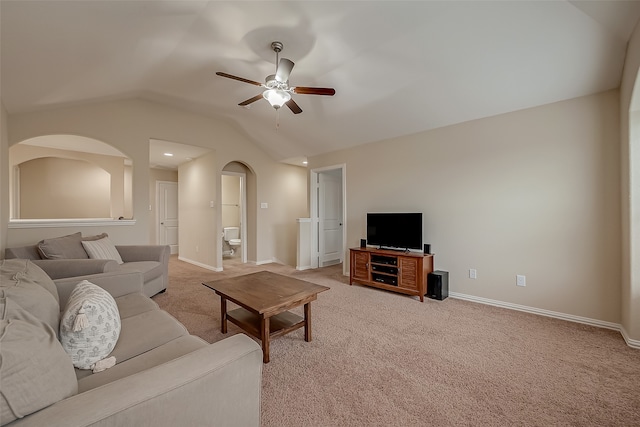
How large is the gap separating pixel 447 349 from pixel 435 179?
90.0 inches

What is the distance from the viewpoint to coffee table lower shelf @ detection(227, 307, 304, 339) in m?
2.22

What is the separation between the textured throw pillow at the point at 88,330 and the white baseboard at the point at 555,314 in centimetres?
365

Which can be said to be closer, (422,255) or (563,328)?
(563,328)

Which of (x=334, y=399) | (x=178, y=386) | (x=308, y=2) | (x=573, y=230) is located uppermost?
(x=308, y=2)

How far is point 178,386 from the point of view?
34.5 inches

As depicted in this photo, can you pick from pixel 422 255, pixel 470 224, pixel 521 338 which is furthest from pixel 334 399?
pixel 470 224

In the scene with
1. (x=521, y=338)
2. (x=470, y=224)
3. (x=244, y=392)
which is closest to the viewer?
(x=244, y=392)

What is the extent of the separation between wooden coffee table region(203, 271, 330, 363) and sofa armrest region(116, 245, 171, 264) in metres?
1.67

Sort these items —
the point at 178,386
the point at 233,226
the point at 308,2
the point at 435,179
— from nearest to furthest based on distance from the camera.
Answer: the point at 178,386
the point at 308,2
the point at 435,179
the point at 233,226

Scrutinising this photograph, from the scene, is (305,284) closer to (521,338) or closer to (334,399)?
(334,399)

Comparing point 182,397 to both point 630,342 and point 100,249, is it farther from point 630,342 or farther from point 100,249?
point 630,342

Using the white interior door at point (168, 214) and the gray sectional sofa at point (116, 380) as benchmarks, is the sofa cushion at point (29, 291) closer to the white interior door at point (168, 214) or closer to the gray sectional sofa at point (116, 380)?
the gray sectional sofa at point (116, 380)

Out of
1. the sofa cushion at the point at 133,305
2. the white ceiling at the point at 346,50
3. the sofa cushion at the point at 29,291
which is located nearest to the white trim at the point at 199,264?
the sofa cushion at the point at 133,305

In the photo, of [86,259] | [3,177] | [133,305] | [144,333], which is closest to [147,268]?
[86,259]
